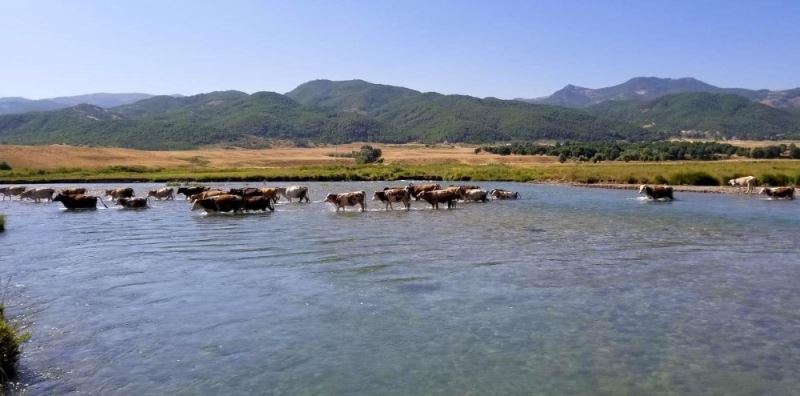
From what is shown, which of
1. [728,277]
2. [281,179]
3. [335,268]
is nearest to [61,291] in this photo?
[335,268]

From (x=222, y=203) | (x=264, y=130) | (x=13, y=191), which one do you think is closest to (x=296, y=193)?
(x=222, y=203)

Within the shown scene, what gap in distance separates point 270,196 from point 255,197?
2.04 metres

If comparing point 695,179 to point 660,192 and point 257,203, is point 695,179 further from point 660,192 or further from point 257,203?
point 257,203

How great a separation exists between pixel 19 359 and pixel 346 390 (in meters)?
4.11

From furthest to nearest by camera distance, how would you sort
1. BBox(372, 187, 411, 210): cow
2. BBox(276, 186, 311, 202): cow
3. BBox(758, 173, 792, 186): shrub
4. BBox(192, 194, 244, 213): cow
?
1. BBox(758, 173, 792, 186): shrub
2. BBox(276, 186, 311, 202): cow
3. BBox(372, 187, 411, 210): cow
4. BBox(192, 194, 244, 213): cow

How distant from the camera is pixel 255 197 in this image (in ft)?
90.1

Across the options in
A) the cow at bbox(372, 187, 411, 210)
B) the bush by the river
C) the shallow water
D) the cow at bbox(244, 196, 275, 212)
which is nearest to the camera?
the bush by the river

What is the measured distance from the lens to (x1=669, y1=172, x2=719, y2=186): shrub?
1646 inches

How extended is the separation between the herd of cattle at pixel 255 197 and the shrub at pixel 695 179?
14028 mm

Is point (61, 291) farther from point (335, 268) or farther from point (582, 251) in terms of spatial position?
Result: point (582, 251)

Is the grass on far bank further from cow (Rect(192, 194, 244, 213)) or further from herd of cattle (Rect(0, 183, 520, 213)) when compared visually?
cow (Rect(192, 194, 244, 213))

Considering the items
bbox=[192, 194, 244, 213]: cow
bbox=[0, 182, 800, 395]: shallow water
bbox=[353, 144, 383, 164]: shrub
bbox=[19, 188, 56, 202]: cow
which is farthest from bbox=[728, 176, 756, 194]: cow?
bbox=[353, 144, 383, 164]: shrub

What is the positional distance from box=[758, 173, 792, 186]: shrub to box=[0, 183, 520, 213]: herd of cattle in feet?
52.5

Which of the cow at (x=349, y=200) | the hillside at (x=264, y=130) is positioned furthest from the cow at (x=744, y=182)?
the hillside at (x=264, y=130)
